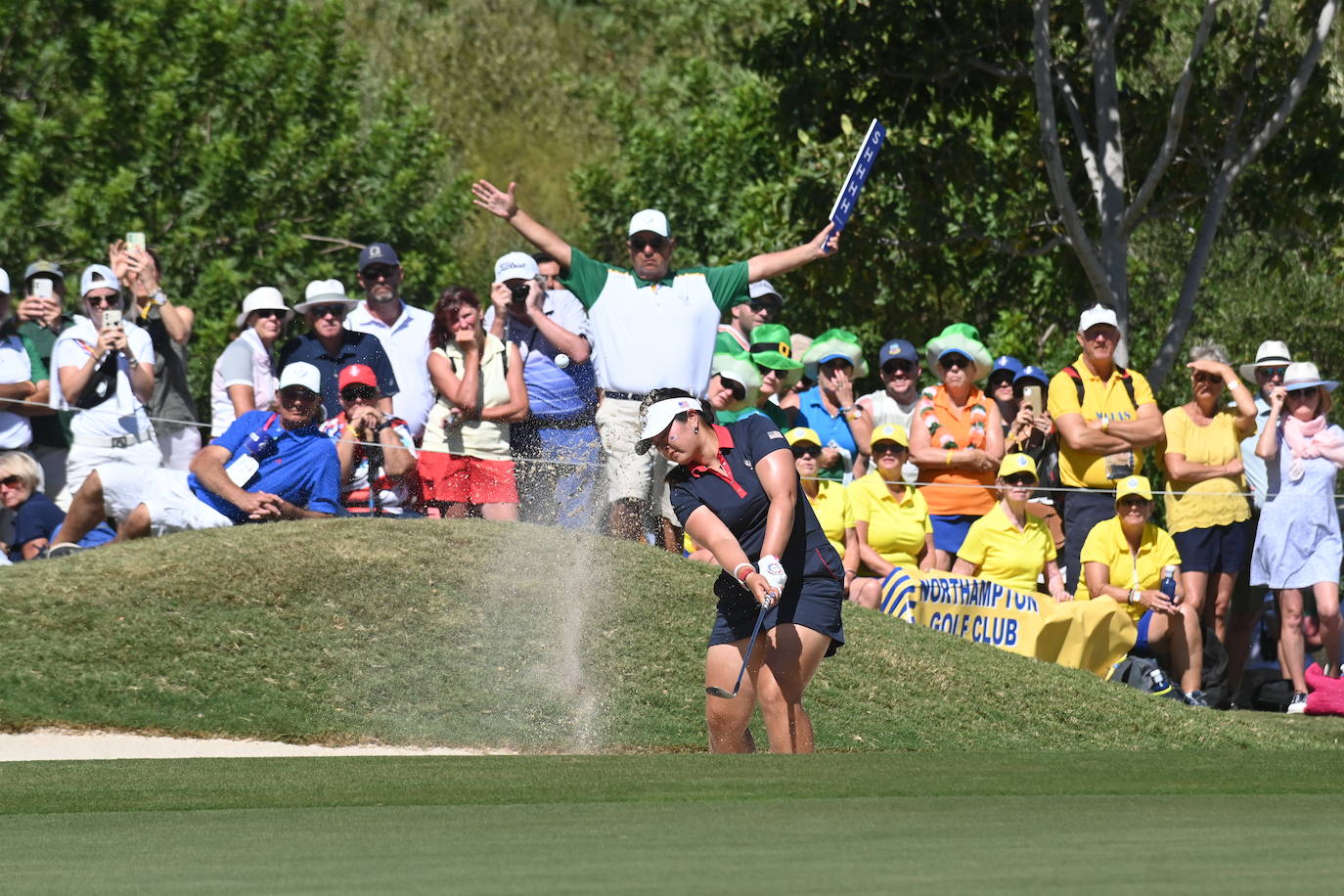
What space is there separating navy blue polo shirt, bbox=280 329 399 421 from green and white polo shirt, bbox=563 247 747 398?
1.37 metres

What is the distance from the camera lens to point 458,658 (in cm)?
1223

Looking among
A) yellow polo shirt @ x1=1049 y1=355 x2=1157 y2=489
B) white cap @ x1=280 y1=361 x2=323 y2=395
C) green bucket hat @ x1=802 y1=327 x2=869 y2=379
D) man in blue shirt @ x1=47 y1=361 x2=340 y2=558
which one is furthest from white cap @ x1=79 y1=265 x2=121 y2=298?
yellow polo shirt @ x1=1049 y1=355 x2=1157 y2=489

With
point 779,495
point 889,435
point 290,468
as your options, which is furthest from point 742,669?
point 290,468

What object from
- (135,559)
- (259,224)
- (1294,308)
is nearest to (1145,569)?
(135,559)

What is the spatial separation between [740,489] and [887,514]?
4.21m

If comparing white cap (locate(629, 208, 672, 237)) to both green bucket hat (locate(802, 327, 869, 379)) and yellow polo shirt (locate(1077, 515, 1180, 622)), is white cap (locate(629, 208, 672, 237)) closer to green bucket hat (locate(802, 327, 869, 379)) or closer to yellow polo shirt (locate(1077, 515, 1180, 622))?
green bucket hat (locate(802, 327, 869, 379))

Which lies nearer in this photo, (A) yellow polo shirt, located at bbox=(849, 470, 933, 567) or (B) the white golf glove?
(B) the white golf glove

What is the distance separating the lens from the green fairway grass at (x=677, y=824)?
511 cm

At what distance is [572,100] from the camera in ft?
144

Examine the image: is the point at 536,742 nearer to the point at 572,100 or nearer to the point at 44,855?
the point at 44,855

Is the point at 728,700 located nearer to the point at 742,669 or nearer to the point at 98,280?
the point at 742,669

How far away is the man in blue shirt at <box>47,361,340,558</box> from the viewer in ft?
40.1

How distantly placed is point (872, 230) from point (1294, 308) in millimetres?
6832

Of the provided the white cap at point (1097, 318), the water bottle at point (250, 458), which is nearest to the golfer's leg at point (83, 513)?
the water bottle at point (250, 458)
